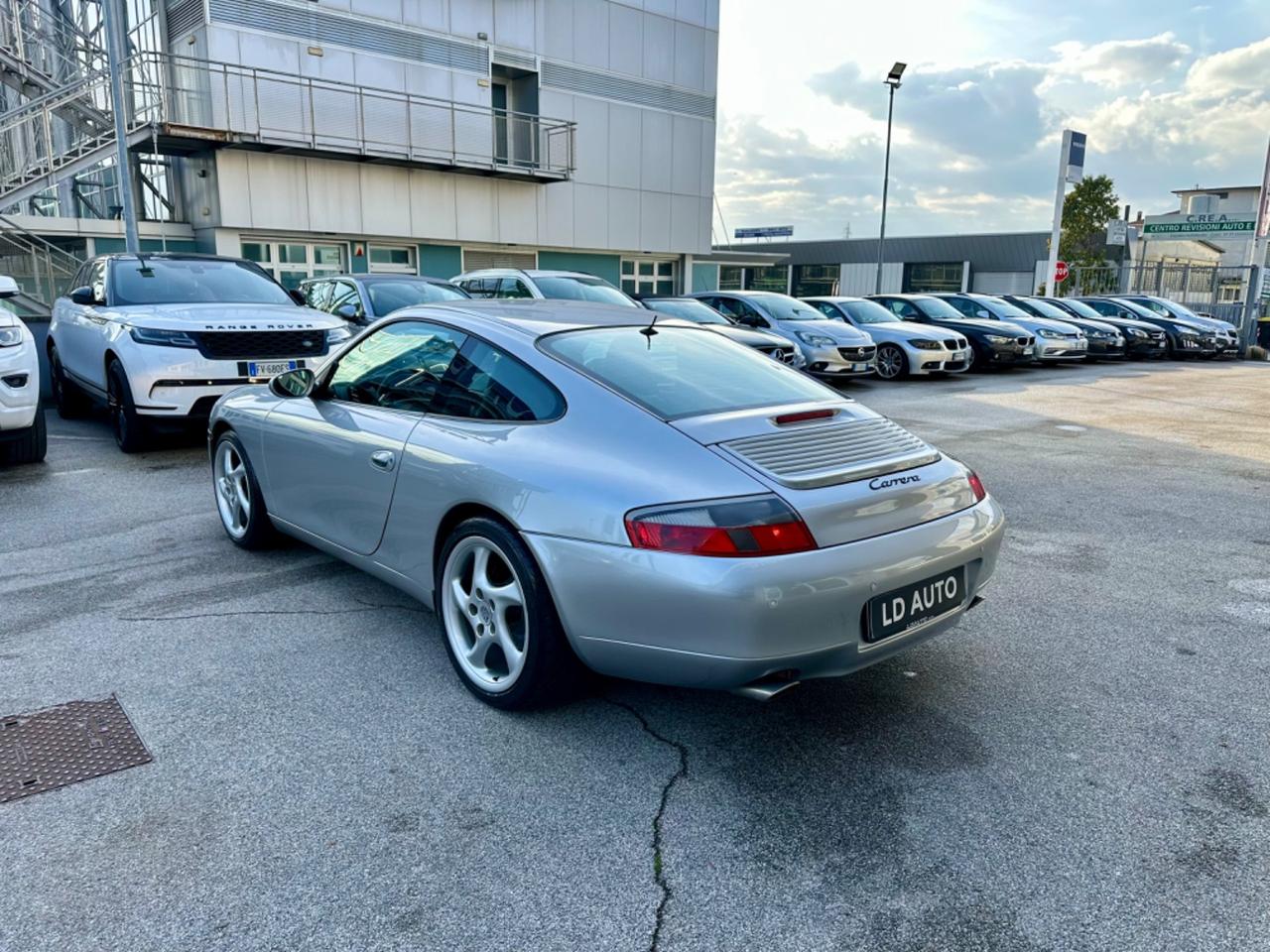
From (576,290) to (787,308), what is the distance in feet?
13.8

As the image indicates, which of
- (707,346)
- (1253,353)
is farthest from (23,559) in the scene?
(1253,353)

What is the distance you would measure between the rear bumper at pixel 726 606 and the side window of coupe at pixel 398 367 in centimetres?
110

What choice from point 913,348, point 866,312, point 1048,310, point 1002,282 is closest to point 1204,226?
point 1048,310

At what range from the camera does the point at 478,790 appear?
2.85 m

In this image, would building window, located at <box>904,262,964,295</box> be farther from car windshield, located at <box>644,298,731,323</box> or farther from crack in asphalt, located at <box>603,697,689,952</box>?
crack in asphalt, located at <box>603,697,689,952</box>

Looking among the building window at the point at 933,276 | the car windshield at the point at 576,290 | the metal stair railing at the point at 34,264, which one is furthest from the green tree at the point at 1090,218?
the metal stair railing at the point at 34,264

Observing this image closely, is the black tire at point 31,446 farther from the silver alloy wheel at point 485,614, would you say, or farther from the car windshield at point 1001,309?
the car windshield at point 1001,309

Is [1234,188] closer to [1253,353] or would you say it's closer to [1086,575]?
[1253,353]

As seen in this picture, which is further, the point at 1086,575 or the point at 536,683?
the point at 1086,575

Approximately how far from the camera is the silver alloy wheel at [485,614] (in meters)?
3.27

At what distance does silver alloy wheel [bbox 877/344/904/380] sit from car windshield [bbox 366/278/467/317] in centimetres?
785

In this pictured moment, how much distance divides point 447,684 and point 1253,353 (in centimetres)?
2515

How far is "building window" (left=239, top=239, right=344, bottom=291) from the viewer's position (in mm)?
20203

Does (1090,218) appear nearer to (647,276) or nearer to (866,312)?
(647,276)
